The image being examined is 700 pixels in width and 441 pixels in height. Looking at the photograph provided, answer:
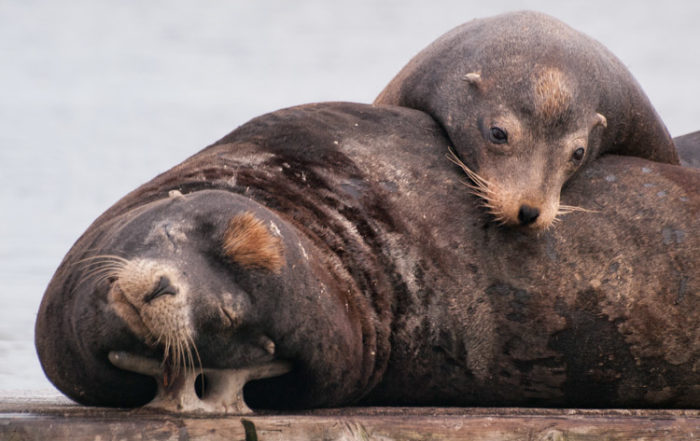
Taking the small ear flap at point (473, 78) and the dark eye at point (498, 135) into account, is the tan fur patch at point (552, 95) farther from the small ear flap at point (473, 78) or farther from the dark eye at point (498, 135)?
the small ear flap at point (473, 78)

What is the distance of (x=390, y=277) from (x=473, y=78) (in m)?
1.72

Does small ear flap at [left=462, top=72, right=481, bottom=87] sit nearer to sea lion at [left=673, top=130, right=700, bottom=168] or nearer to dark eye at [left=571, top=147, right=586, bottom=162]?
dark eye at [left=571, top=147, right=586, bottom=162]

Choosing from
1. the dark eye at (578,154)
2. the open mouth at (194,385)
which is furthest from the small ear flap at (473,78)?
the open mouth at (194,385)

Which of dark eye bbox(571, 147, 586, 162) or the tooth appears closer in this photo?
the tooth

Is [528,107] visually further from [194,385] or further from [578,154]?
[194,385]

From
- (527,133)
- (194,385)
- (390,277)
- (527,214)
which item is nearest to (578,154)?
(527,133)

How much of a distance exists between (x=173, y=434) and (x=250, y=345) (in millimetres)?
675

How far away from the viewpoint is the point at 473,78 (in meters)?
6.09

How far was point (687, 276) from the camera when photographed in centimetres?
505

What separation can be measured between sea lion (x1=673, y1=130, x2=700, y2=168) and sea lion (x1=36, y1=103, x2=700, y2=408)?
244 cm

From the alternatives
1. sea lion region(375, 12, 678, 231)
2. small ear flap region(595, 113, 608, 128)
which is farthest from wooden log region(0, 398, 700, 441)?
small ear flap region(595, 113, 608, 128)

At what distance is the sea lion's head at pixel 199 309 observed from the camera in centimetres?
381

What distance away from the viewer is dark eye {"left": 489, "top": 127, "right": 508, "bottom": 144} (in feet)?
18.8

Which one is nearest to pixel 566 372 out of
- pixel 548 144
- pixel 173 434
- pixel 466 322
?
pixel 466 322
